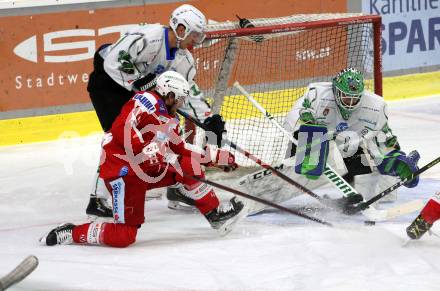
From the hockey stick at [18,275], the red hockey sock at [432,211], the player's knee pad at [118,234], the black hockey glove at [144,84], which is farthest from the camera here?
the black hockey glove at [144,84]

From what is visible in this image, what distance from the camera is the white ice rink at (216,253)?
4.26 m

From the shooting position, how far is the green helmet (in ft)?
17.7

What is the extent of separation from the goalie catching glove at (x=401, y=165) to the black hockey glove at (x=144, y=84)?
1284mm

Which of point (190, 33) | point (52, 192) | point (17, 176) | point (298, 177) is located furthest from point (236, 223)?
point (17, 176)

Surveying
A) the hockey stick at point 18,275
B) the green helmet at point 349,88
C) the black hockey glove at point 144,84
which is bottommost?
the hockey stick at point 18,275

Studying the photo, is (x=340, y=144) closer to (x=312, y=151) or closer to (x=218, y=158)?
(x=312, y=151)

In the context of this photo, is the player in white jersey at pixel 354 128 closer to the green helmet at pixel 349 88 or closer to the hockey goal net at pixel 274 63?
the green helmet at pixel 349 88

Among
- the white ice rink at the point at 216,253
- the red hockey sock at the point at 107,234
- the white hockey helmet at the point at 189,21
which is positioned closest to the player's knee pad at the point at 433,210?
the white ice rink at the point at 216,253

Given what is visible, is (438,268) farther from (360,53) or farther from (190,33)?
(360,53)

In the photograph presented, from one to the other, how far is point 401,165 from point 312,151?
0.47m

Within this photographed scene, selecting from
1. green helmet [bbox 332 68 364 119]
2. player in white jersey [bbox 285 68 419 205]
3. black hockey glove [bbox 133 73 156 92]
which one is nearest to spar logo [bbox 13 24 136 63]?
black hockey glove [bbox 133 73 156 92]

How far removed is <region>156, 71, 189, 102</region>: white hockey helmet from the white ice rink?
2.30 ft

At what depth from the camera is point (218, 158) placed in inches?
199

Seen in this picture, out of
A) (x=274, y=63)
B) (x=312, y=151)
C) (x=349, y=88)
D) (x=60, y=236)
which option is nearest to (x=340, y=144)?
(x=312, y=151)
